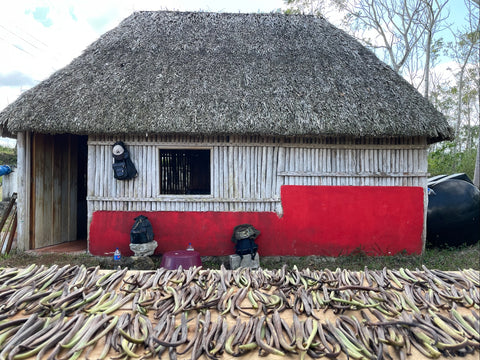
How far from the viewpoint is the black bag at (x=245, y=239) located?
5680 mm

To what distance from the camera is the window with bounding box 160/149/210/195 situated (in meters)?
8.69

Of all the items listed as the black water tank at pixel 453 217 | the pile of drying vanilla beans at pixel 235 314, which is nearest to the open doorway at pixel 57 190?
the pile of drying vanilla beans at pixel 235 314

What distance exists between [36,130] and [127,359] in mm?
5608

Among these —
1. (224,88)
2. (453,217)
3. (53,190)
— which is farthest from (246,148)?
(453,217)

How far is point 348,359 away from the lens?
1.20m

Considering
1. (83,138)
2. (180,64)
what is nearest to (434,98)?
(180,64)

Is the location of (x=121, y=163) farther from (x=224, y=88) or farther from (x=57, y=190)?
(x=224, y=88)

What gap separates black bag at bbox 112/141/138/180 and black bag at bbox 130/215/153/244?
34.9 inches

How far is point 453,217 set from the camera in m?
6.80

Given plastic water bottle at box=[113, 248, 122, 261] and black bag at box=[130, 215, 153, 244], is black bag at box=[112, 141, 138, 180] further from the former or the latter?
plastic water bottle at box=[113, 248, 122, 261]

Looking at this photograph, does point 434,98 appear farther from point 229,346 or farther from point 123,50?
point 229,346

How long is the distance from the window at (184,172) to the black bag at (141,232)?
284cm

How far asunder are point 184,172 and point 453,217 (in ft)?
22.5

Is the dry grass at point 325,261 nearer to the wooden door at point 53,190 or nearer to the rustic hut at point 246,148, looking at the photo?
the rustic hut at point 246,148
